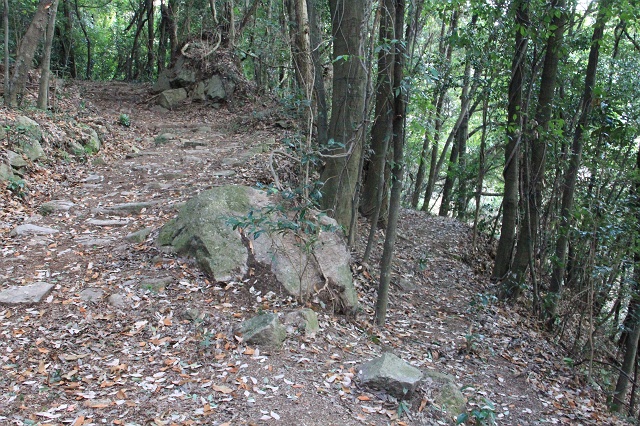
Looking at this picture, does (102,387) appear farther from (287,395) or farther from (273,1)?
(273,1)

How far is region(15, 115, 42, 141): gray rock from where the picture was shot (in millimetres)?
7520

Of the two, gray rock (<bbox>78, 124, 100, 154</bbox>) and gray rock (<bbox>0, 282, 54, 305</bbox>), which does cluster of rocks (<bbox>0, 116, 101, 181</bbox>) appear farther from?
gray rock (<bbox>0, 282, 54, 305</bbox>)

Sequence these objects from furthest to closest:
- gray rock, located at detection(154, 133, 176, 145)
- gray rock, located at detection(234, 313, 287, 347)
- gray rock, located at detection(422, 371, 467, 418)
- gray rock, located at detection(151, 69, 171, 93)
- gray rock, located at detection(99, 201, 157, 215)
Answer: gray rock, located at detection(151, 69, 171, 93)
gray rock, located at detection(154, 133, 176, 145)
gray rock, located at detection(99, 201, 157, 215)
gray rock, located at detection(234, 313, 287, 347)
gray rock, located at detection(422, 371, 467, 418)

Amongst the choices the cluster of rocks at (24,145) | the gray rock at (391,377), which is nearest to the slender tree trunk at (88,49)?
the cluster of rocks at (24,145)

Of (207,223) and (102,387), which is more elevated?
(207,223)

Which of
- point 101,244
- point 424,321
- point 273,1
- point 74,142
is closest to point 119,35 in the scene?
point 273,1

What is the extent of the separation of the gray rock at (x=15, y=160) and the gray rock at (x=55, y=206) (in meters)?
0.82

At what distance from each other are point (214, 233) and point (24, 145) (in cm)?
433

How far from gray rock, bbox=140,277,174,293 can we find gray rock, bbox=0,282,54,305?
0.87 metres

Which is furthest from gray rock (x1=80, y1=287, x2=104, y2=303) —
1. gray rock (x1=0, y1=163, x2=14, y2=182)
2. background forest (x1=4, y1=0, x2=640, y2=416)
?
gray rock (x1=0, y1=163, x2=14, y2=182)

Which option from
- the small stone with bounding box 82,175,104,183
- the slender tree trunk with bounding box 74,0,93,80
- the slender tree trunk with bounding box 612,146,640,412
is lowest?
the slender tree trunk with bounding box 612,146,640,412

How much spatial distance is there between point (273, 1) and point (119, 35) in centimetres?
990

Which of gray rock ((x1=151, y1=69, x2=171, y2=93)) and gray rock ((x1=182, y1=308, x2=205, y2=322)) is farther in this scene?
gray rock ((x1=151, y1=69, x2=171, y2=93))

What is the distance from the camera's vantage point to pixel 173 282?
15.6 feet
